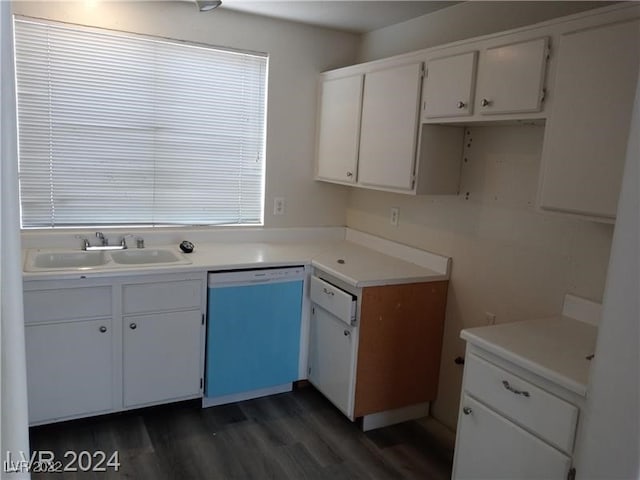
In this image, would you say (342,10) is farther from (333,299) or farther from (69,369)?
(69,369)

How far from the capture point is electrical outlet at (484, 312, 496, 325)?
257 cm

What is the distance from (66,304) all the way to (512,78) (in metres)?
2.31

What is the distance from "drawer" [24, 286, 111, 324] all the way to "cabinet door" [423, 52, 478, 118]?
190cm

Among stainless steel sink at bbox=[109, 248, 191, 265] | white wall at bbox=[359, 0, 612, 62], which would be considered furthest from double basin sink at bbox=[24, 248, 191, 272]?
white wall at bbox=[359, 0, 612, 62]

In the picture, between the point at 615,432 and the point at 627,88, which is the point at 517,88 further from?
the point at 615,432

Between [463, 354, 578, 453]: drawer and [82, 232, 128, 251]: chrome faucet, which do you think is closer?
[463, 354, 578, 453]: drawer

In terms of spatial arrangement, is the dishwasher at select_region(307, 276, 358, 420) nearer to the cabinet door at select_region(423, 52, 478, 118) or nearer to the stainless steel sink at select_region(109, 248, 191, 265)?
the stainless steel sink at select_region(109, 248, 191, 265)

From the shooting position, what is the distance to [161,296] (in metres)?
2.68

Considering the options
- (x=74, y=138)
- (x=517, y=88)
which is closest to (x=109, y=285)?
(x=74, y=138)

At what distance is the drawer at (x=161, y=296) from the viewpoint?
2609 mm

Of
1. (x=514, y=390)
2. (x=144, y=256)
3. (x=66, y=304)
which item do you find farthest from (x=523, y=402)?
(x=144, y=256)

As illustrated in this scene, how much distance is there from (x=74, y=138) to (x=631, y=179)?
2.78m

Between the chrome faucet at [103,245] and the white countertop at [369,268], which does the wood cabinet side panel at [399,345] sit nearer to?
the white countertop at [369,268]

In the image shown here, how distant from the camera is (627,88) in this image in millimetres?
1652
